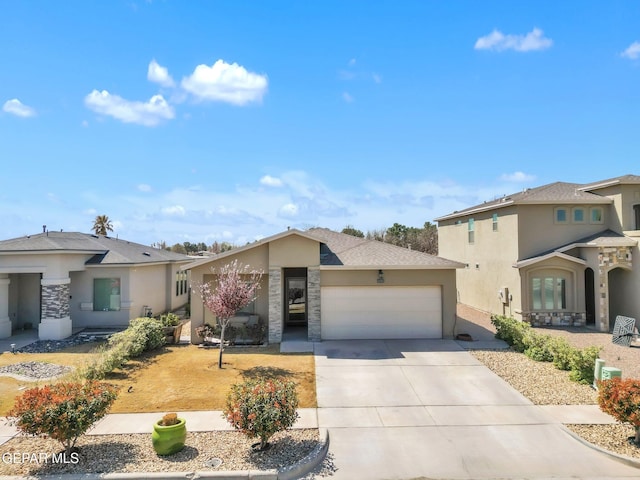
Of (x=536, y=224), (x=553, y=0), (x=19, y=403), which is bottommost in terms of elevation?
(x=19, y=403)

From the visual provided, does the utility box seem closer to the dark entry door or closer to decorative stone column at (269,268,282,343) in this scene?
decorative stone column at (269,268,282,343)

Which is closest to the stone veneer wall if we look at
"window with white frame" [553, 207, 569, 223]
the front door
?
the front door

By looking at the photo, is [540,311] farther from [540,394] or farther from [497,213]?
[540,394]

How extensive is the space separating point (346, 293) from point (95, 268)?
1190 cm

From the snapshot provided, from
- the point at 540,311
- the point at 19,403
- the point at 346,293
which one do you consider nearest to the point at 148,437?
the point at 19,403

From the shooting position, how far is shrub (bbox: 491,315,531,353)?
13977mm

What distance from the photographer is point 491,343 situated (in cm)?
1503

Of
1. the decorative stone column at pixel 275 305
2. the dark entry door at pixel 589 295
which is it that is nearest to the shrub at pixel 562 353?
the dark entry door at pixel 589 295

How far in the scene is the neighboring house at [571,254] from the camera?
17578 mm

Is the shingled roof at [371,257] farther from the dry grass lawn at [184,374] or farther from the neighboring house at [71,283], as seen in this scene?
the neighboring house at [71,283]

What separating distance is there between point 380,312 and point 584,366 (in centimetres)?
706

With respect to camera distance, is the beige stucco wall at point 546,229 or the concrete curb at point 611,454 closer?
the concrete curb at point 611,454

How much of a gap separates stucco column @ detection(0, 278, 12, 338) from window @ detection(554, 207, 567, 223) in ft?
84.8

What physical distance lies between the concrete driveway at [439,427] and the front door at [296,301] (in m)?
5.94
